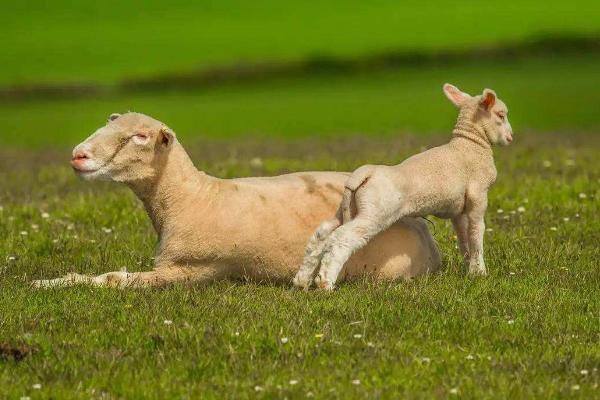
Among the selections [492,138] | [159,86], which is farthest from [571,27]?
[492,138]

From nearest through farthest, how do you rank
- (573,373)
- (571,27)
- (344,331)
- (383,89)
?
1. (573,373)
2. (344,331)
3. (383,89)
4. (571,27)

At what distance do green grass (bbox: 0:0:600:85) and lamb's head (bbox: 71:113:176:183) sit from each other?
23.4 m

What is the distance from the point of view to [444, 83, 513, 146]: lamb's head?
10531mm

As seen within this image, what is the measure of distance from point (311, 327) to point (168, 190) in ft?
6.77

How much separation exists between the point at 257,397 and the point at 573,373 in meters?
1.77

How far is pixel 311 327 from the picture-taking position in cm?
→ 864

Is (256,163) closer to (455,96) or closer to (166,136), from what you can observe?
(455,96)

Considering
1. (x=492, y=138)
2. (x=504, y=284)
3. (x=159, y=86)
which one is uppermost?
(x=492, y=138)

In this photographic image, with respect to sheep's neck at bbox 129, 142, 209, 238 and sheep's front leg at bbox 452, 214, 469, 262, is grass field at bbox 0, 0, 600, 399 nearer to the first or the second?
sheep's front leg at bbox 452, 214, 469, 262

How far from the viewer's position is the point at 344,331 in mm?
8562

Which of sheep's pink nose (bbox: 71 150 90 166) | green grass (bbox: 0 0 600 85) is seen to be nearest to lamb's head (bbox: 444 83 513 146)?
sheep's pink nose (bbox: 71 150 90 166)

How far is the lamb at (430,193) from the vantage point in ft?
32.3

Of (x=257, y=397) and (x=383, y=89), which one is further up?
(x=257, y=397)

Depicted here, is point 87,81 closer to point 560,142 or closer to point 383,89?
point 383,89
